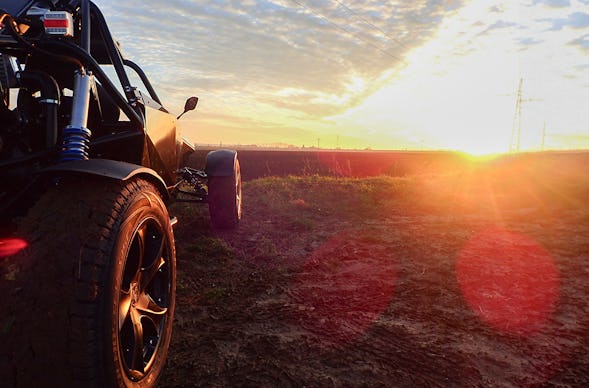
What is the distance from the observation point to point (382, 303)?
3248 mm

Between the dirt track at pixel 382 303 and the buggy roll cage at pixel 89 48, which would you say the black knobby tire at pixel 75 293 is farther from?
the buggy roll cage at pixel 89 48

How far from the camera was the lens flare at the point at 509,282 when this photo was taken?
2.98 metres

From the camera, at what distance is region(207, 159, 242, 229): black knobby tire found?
5.20m

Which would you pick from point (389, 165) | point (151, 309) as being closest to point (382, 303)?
point (151, 309)

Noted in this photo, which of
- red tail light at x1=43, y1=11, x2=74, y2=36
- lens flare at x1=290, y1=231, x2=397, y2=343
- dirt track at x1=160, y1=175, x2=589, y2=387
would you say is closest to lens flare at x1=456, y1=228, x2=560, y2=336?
dirt track at x1=160, y1=175, x2=589, y2=387

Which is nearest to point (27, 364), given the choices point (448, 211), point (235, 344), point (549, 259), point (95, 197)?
point (95, 197)

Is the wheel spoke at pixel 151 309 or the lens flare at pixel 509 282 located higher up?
the wheel spoke at pixel 151 309

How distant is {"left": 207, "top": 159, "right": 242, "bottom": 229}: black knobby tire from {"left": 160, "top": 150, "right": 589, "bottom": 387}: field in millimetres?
204

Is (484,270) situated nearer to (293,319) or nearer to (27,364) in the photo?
(293,319)

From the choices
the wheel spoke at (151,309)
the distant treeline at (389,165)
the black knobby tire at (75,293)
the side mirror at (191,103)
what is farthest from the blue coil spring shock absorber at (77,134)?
the distant treeline at (389,165)

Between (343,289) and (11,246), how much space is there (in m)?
2.62

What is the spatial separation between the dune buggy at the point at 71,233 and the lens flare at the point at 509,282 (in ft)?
7.59

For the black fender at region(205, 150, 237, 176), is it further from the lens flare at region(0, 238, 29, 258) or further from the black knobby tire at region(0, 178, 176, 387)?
the lens flare at region(0, 238, 29, 258)

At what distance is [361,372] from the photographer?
2250 millimetres
